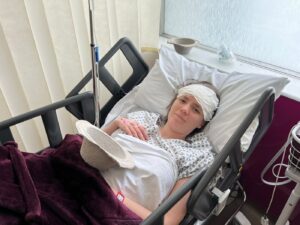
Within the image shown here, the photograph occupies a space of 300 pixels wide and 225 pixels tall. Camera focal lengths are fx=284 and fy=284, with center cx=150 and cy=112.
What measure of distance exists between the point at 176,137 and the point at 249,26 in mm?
844

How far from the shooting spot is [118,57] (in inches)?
71.6

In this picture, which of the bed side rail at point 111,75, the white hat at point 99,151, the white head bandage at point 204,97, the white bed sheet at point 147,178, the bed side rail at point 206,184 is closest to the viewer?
the bed side rail at point 206,184

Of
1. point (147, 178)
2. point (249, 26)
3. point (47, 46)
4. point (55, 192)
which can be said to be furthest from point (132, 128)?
point (249, 26)

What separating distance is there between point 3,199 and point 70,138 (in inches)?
13.8

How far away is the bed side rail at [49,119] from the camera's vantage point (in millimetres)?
1109

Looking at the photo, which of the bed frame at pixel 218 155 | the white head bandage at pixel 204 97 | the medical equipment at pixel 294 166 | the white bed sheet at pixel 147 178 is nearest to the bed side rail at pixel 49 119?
the bed frame at pixel 218 155

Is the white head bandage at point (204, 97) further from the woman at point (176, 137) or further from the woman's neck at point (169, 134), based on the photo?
the woman's neck at point (169, 134)

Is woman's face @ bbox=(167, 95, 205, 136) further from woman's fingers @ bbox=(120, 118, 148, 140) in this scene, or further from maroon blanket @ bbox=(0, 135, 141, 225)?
maroon blanket @ bbox=(0, 135, 141, 225)

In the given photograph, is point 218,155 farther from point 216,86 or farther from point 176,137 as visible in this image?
point 216,86

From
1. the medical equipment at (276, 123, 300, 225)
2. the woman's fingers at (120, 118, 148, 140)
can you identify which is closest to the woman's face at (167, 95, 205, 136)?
the woman's fingers at (120, 118, 148, 140)

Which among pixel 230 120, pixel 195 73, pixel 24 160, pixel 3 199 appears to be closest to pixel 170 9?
pixel 195 73

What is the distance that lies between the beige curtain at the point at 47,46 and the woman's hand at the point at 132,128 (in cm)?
53

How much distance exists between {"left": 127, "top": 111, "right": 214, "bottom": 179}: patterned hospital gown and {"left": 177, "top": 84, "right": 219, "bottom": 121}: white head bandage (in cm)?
12

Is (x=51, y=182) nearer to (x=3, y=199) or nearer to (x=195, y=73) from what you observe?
(x=3, y=199)
